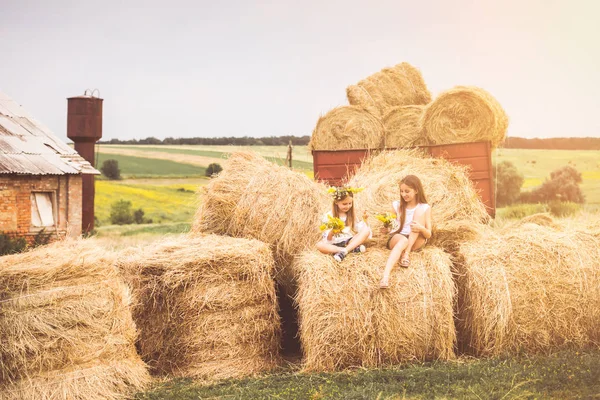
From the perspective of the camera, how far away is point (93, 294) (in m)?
6.97

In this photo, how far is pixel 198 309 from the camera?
25.1ft

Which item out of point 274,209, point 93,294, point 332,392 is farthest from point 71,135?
point 332,392

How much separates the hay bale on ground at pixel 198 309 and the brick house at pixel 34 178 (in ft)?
41.5

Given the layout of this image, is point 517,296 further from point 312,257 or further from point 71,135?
point 71,135

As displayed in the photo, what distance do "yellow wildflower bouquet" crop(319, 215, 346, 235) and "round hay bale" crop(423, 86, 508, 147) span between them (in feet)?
14.1

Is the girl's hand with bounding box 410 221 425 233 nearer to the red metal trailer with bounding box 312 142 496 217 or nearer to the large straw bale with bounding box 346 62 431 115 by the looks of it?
the red metal trailer with bounding box 312 142 496 217

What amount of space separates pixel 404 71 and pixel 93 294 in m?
8.92

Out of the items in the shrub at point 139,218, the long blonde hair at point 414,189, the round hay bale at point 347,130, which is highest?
the round hay bale at point 347,130

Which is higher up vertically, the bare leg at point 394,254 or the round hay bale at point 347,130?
the round hay bale at point 347,130

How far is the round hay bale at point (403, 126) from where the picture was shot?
12.2m

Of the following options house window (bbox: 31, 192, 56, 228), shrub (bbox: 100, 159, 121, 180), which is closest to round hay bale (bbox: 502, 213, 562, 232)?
house window (bbox: 31, 192, 56, 228)

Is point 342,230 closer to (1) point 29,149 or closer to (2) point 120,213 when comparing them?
(1) point 29,149

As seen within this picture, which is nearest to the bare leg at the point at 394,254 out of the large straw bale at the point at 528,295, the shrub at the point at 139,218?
the large straw bale at the point at 528,295

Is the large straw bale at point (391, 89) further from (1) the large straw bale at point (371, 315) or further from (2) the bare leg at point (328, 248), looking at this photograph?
(1) the large straw bale at point (371, 315)
